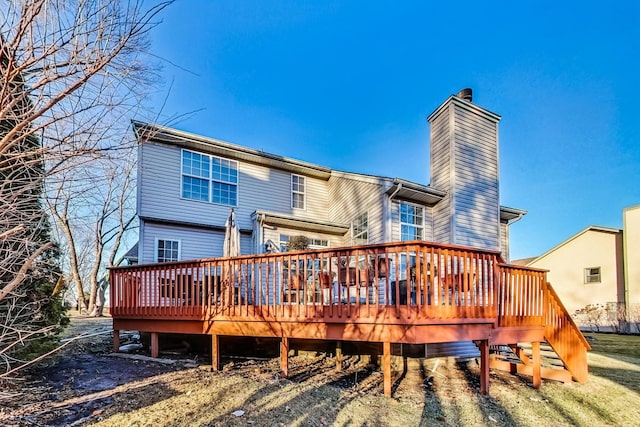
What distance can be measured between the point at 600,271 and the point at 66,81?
21.7m

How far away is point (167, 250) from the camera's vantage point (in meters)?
9.64

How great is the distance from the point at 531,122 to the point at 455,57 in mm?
7468

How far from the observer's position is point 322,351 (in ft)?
25.5

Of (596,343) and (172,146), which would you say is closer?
(172,146)

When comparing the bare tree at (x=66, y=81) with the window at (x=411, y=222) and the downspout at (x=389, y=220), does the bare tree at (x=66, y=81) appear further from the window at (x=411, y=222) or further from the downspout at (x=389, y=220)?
the window at (x=411, y=222)

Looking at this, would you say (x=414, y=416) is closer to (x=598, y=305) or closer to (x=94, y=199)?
(x=94, y=199)

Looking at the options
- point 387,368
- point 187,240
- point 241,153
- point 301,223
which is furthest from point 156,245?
point 387,368

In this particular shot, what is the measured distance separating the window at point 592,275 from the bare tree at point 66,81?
2138cm

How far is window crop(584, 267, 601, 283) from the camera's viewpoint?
17.0 metres

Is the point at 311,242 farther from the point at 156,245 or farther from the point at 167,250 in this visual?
the point at 156,245

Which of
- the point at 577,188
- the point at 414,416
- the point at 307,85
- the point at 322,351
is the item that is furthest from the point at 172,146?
the point at 577,188

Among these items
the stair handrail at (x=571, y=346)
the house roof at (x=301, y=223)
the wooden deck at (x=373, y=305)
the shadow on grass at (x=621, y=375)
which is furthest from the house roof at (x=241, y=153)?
the shadow on grass at (x=621, y=375)

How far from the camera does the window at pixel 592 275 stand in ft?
55.9

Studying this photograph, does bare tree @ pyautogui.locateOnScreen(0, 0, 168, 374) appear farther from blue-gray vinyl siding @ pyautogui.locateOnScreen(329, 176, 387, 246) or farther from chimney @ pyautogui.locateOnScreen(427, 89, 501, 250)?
chimney @ pyautogui.locateOnScreen(427, 89, 501, 250)
